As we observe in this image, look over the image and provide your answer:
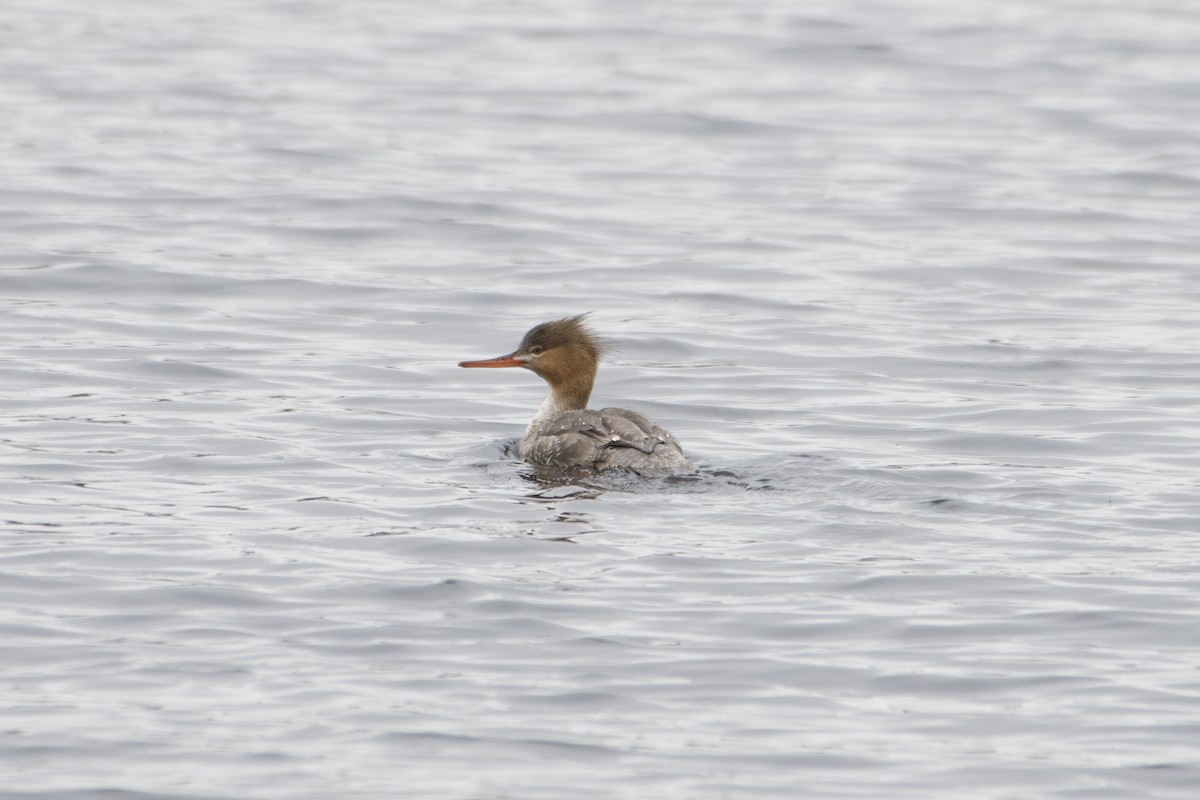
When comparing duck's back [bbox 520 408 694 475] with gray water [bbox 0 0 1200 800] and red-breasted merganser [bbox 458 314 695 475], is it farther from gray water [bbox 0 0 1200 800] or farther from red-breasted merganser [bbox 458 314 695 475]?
gray water [bbox 0 0 1200 800]

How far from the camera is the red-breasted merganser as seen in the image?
9.74 meters

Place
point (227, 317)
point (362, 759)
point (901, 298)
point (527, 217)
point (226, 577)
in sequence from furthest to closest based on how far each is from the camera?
point (527, 217), point (901, 298), point (227, 317), point (226, 577), point (362, 759)

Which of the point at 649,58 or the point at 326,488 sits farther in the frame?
the point at 649,58

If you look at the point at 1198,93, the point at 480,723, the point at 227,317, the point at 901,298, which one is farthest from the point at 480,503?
the point at 1198,93

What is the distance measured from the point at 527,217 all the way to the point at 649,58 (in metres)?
7.86

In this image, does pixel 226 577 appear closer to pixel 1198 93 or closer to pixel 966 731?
pixel 966 731

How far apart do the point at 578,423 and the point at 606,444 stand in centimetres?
35

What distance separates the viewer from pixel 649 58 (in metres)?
24.4

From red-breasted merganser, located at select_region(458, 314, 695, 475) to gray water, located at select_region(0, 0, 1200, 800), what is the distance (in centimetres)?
18

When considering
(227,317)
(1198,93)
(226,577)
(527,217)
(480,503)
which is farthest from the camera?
(1198,93)

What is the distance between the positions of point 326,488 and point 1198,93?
1606cm

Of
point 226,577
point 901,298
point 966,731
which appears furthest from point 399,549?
point 901,298

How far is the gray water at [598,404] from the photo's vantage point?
6.49 metres

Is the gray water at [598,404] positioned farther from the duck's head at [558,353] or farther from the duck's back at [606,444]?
the duck's head at [558,353]
